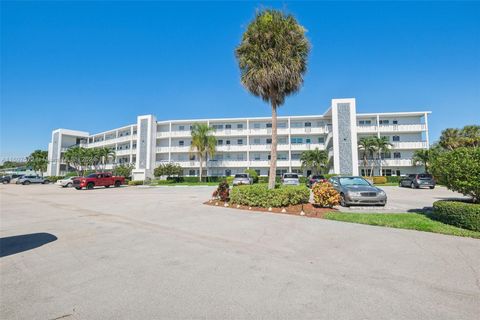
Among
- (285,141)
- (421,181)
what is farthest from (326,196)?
(285,141)

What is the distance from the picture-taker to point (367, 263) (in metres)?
4.72

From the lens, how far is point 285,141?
45.1 m

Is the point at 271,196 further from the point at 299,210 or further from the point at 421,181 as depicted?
the point at 421,181

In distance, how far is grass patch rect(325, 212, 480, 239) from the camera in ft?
22.7

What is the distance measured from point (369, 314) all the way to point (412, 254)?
10.0 ft

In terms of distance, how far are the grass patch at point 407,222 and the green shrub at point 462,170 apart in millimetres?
1245

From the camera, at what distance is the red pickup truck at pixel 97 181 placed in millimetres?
27583

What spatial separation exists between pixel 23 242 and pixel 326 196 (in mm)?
10442

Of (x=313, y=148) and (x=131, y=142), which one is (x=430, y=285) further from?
(x=131, y=142)

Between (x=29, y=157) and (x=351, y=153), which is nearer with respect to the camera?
(x=351, y=153)

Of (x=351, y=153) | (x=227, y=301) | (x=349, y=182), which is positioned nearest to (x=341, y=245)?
(x=227, y=301)

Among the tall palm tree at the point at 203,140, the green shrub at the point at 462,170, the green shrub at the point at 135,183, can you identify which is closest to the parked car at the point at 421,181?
the green shrub at the point at 462,170

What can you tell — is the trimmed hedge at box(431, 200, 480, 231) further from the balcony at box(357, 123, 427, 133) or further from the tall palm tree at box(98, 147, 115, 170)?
the tall palm tree at box(98, 147, 115, 170)

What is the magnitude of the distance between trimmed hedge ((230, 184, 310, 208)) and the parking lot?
3.68 meters
